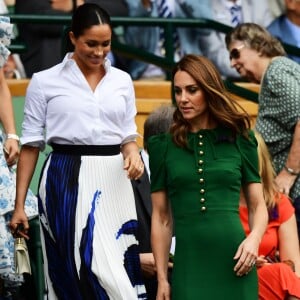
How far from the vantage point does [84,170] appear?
9.27 meters

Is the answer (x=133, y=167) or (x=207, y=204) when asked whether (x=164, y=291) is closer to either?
(x=207, y=204)

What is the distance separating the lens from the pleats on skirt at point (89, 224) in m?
9.23

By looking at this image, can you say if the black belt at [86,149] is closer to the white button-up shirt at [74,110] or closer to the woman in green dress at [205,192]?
the white button-up shirt at [74,110]

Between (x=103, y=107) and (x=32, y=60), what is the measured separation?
458cm

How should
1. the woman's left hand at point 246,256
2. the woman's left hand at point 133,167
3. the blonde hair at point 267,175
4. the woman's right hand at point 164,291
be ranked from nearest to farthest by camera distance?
the woman's left hand at point 246,256 → the woman's right hand at point 164,291 → the woman's left hand at point 133,167 → the blonde hair at point 267,175

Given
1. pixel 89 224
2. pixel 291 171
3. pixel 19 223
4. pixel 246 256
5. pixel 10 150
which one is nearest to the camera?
pixel 246 256

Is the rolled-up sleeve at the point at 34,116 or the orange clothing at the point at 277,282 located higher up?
the rolled-up sleeve at the point at 34,116

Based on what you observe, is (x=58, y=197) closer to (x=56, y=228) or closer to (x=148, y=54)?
(x=56, y=228)

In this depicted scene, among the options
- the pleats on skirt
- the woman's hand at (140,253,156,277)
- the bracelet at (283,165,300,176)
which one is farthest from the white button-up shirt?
the bracelet at (283,165,300,176)

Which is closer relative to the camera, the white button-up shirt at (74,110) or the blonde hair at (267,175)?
the white button-up shirt at (74,110)

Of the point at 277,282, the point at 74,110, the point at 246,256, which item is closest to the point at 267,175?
the point at 277,282

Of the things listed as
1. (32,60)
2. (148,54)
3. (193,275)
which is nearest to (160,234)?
(193,275)

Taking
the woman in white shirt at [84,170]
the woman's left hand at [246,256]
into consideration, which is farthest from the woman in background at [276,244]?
the woman's left hand at [246,256]

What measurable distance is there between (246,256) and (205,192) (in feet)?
1.30
